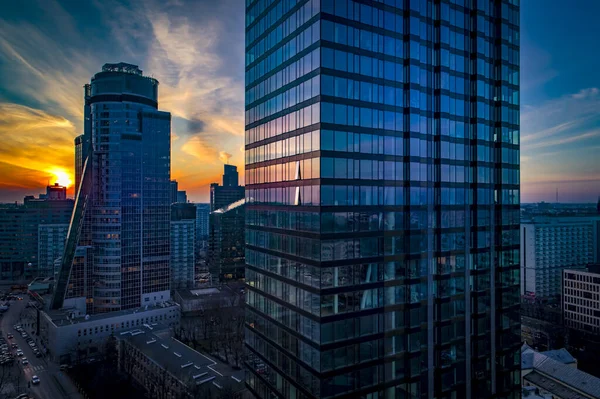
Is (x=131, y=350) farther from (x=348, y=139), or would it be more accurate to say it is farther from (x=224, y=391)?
(x=348, y=139)

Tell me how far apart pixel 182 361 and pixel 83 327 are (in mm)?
31484

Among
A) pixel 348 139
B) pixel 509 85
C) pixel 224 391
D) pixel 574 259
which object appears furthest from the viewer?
pixel 574 259

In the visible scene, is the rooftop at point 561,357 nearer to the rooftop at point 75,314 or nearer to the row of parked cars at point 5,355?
the rooftop at point 75,314

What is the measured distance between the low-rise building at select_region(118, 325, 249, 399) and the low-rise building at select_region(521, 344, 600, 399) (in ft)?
136

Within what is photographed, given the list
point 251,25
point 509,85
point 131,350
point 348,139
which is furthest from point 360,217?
point 131,350

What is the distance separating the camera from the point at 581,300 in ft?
297

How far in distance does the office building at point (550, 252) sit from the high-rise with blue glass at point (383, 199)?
83202 mm

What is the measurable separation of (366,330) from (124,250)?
8799 centimetres

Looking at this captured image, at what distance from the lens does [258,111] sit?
40531 mm

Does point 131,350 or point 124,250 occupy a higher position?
point 124,250

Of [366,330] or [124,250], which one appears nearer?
[366,330]

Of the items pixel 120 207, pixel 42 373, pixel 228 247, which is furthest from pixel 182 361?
pixel 228 247

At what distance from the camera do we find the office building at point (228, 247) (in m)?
154

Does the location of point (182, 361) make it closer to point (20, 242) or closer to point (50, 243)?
point (50, 243)
